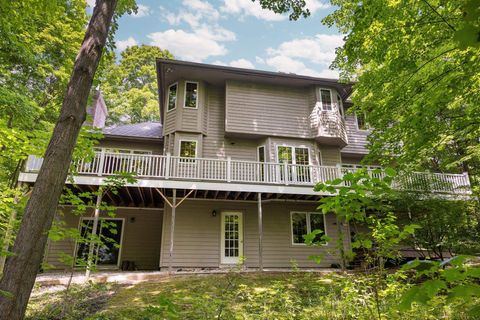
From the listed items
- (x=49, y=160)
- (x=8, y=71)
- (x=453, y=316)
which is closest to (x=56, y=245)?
(x=8, y=71)

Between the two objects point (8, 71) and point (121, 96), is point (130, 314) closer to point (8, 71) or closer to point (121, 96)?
point (8, 71)

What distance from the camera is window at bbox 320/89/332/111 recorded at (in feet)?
45.6

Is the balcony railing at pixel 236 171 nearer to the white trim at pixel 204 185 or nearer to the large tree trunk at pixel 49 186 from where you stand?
the white trim at pixel 204 185

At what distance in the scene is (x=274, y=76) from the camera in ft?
44.0

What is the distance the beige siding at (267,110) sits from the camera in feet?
43.2

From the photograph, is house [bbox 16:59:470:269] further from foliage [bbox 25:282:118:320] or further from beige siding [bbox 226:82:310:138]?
foliage [bbox 25:282:118:320]

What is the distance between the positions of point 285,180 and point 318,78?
5580mm

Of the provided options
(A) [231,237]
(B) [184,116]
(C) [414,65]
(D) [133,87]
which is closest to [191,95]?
(B) [184,116]

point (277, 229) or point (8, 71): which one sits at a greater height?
point (8, 71)

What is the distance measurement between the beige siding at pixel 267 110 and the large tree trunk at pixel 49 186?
31.3ft

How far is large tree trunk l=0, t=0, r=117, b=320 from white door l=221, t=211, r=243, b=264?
9.57 metres

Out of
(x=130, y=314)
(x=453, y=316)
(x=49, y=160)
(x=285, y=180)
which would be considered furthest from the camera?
(x=285, y=180)

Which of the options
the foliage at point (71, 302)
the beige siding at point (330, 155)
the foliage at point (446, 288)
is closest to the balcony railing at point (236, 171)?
the beige siding at point (330, 155)

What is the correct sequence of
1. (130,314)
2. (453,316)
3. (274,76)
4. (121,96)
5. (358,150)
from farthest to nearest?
(121,96), (358,150), (274,76), (130,314), (453,316)
